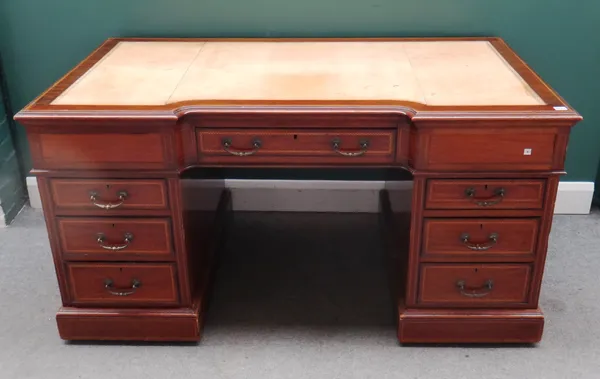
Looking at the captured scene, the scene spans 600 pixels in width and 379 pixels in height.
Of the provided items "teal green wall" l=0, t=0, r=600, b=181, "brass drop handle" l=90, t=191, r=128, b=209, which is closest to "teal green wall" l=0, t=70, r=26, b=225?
"teal green wall" l=0, t=0, r=600, b=181

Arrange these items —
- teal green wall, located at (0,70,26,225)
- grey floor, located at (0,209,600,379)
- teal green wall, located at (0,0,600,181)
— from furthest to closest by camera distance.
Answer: teal green wall, located at (0,70,26,225) → teal green wall, located at (0,0,600,181) → grey floor, located at (0,209,600,379)

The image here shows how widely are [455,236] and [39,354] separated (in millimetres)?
1129

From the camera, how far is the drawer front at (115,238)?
159 centimetres

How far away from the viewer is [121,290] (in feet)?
5.50

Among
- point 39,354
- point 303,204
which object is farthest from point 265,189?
point 39,354

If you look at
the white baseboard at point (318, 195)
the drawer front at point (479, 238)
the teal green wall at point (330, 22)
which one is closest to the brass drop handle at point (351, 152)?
the drawer front at point (479, 238)

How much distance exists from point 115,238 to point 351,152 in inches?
24.9

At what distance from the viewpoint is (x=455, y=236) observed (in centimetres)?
159

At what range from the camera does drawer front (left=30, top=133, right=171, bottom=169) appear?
4.87 ft

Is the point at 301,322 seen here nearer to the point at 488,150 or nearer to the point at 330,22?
the point at 488,150

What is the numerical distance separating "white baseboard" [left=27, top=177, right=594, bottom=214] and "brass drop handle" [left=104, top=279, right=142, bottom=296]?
29.1 inches

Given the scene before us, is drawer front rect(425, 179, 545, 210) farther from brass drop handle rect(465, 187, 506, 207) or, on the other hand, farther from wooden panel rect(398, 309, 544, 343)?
wooden panel rect(398, 309, 544, 343)

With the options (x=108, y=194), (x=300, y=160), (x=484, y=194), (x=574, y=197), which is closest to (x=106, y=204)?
(x=108, y=194)

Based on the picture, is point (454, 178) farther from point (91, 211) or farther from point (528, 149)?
point (91, 211)
